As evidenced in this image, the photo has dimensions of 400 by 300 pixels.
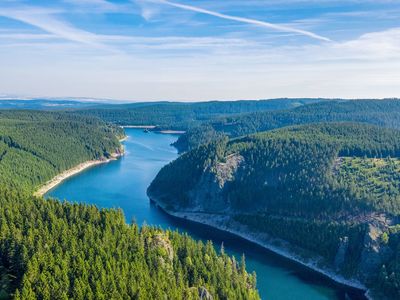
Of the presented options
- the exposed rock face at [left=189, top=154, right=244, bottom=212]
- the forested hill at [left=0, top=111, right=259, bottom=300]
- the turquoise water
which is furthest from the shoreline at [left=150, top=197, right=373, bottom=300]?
the forested hill at [left=0, top=111, right=259, bottom=300]

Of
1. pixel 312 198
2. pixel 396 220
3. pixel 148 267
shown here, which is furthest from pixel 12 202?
pixel 396 220

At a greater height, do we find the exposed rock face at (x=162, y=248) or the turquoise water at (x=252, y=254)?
the exposed rock face at (x=162, y=248)

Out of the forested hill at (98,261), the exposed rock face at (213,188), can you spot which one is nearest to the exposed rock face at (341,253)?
the forested hill at (98,261)

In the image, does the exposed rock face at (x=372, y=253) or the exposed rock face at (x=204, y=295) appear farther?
the exposed rock face at (x=372, y=253)

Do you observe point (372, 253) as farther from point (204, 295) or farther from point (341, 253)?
point (204, 295)

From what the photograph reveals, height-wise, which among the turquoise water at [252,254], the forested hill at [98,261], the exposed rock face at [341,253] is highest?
the forested hill at [98,261]

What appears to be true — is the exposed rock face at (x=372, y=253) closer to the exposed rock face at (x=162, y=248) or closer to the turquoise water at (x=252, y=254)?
the turquoise water at (x=252, y=254)
